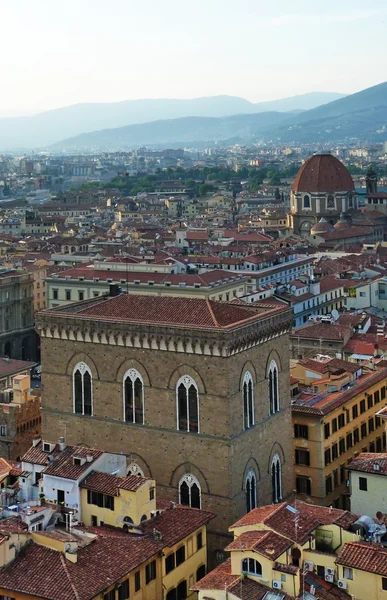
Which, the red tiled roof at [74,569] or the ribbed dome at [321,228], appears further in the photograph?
the ribbed dome at [321,228]

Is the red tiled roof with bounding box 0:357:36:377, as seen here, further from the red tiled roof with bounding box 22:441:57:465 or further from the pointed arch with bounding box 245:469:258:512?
the pointed arch with bounding box 245:469:258:512

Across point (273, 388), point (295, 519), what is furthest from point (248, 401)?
point (295, 519)

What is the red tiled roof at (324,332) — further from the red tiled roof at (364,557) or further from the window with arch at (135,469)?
the red tiled roof at (364,557)

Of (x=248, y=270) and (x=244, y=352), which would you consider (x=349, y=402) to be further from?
(x=248, y=270)

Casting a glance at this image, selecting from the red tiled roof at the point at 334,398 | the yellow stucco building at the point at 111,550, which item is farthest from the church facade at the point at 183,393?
the yellow stucco building at the point at 111,550

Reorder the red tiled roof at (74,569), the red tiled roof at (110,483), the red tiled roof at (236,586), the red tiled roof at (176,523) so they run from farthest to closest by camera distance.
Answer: the red tiled roof at (110,483) → the red tiled roof at (176,523) → the red tiled roof at (236,586) → the red tiled roof at (74,569)

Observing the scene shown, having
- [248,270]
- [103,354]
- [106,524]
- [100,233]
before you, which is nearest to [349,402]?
[103,354]
